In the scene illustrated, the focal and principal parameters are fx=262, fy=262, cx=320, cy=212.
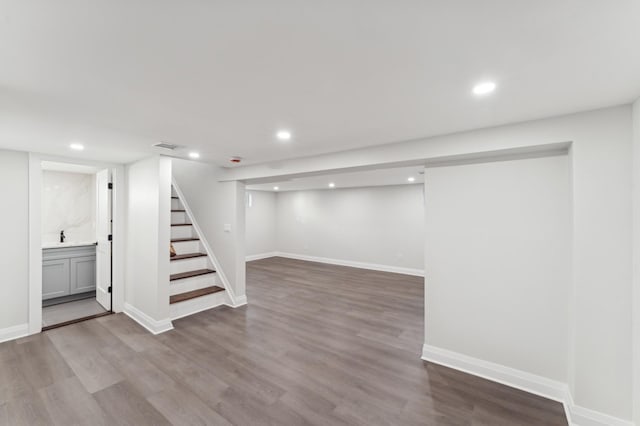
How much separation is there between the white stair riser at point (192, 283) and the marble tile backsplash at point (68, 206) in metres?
2.54

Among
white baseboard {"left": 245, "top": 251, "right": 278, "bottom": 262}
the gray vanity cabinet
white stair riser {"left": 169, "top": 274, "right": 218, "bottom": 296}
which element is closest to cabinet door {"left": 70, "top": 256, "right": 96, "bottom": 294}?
the gray vanity cabinet

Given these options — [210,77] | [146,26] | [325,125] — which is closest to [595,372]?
[325,125]

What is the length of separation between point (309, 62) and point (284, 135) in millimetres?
1276

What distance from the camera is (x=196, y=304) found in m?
4.10

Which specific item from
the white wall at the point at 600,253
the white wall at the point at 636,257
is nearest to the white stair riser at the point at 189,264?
the white wall at the point at 600,253

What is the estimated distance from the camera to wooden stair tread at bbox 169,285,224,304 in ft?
12.7

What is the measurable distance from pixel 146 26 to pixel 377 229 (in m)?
6.60

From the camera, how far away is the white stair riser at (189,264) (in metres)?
4.27

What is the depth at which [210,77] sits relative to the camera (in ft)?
4.76

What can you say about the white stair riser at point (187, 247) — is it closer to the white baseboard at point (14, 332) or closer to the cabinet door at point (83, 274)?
the cabinet door at point (83, 274)

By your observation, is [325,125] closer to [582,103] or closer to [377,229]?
[582,103]

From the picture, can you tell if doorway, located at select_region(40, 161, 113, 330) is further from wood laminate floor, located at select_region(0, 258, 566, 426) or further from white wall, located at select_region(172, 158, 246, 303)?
white wall, located at select_region(172, 158, 246, 303)

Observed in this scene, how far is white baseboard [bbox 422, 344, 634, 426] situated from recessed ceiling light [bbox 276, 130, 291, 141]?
2.64m

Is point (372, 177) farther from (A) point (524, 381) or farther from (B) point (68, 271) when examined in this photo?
(B) point (68, 271)
